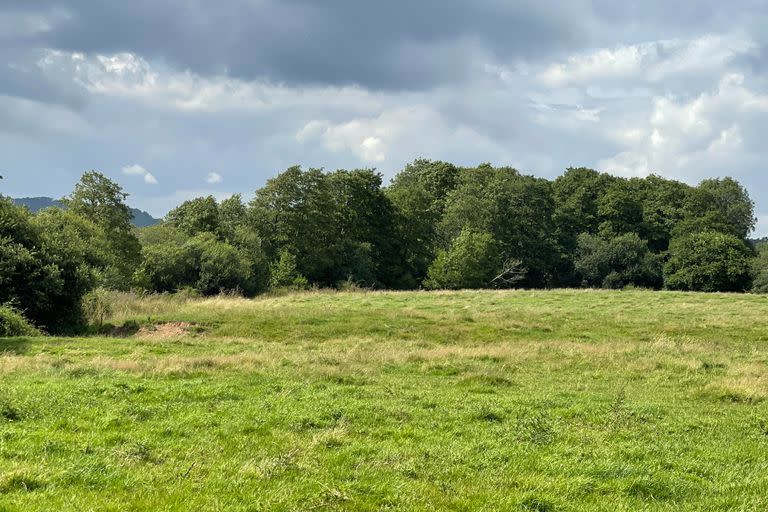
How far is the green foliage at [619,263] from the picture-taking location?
7762 centimetres

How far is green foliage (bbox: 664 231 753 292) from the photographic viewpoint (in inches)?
2821

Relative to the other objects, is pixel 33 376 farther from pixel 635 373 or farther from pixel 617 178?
pixel 617 178

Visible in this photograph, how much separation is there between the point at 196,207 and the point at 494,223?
126 ft

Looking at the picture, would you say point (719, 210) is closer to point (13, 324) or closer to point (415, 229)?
point (415, 229)

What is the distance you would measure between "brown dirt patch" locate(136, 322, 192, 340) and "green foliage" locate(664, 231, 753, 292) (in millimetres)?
65807

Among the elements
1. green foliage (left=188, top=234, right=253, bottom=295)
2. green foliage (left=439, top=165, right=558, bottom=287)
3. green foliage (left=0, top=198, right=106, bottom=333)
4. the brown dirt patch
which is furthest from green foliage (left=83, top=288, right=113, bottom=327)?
green foliage (left=439, top=165, right=558, bottom=287)

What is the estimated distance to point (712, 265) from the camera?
235 ft

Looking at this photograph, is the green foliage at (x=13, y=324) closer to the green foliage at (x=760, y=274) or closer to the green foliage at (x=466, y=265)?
the green foliage at (x=466, y=265)

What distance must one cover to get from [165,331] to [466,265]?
4477 cm

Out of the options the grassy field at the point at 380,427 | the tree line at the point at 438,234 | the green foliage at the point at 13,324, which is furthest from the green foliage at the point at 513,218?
the green foliage at the point at 13,324

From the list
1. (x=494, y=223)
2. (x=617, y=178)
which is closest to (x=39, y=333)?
(x=494, y=223)

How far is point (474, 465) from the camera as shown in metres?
8.23

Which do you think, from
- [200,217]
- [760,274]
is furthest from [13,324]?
[760,274]

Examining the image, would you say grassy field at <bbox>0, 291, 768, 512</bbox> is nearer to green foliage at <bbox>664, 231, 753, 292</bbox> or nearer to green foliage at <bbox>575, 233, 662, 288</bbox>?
green foliage at <bbox>664, 231, 753, 292</bbox>
